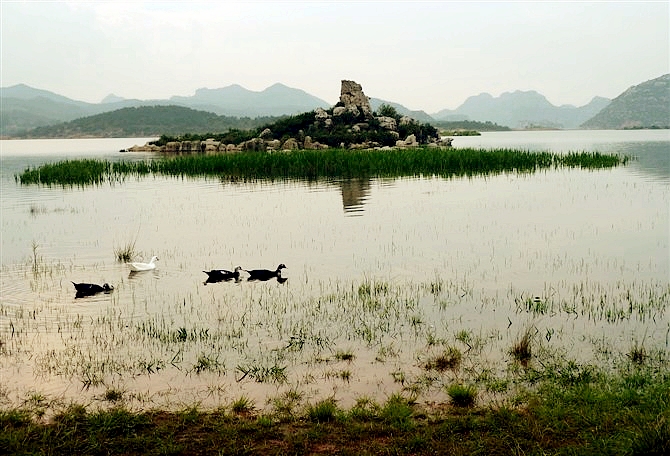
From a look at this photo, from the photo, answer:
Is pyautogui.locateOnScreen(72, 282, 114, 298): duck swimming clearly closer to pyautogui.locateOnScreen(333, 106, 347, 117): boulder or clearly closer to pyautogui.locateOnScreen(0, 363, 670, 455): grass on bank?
pyautogui.locateOnScreen(0, 363, 670, 455): grass on bank

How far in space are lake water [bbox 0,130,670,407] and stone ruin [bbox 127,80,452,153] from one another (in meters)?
44.2

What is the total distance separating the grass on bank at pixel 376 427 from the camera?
5.94m

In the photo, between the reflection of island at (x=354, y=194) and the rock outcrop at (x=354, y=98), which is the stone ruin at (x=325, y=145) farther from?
the reflection of island at (x=354, y=194)

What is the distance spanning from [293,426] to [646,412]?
12.2 ft

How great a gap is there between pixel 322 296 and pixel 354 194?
18286mm

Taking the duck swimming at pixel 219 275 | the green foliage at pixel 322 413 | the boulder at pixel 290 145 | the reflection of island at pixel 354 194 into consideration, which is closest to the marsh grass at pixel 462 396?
the green foliage at pixel 322 413

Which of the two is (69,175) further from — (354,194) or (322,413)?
(322,413)

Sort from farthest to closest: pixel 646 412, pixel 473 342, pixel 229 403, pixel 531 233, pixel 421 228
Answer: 1. pixel 421 228
2. pixel 531 233
3. pixel 473 342
4. pixel 229 403
5. pixel 646 412

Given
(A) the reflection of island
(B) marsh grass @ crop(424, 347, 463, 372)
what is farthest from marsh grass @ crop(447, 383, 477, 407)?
(A) the reflection of island

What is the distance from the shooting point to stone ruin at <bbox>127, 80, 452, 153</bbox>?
69.6 meters

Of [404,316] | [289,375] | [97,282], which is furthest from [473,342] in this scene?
[97,282]

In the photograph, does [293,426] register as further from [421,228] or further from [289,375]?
[421,228]

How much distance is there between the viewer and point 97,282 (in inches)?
567

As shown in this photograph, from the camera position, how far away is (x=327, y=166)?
4553 centimetres
